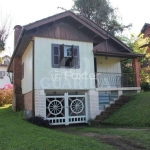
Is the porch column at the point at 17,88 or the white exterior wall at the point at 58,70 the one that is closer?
the white exterior wall at the point at 58,70

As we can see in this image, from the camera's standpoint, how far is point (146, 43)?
25844mm

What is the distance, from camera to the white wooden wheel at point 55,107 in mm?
11834

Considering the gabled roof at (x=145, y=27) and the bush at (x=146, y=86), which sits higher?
the gabled roof at (x=145, y=27)

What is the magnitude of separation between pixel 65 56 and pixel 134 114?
5.29 meters

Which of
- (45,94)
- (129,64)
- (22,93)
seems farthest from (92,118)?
(129,64)

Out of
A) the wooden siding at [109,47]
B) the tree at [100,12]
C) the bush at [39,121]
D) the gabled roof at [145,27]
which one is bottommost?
the bush at [39,121]

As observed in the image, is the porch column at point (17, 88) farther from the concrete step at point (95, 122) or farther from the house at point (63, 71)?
the concrete step at point (95, 122)

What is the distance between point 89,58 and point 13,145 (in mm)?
8260

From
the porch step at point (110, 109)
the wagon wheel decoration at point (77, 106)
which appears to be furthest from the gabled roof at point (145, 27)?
the wagon wheel decoration at point (77, 106)

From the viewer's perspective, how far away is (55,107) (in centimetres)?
1191

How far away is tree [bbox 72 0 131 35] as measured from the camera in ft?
95.8

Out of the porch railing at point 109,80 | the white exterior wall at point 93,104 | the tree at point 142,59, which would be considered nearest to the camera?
the white exterior wall at point 93,104

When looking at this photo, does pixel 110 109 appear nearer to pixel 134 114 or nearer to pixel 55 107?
pixel 134 114

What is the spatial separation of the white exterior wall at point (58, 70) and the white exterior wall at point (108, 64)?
3.69m
